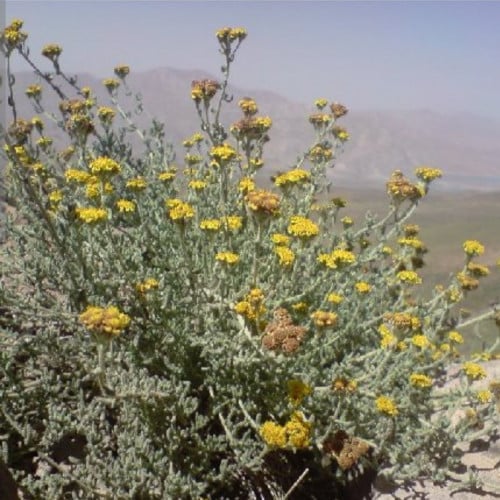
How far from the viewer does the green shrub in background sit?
2.87m

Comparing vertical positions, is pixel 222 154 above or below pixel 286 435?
above

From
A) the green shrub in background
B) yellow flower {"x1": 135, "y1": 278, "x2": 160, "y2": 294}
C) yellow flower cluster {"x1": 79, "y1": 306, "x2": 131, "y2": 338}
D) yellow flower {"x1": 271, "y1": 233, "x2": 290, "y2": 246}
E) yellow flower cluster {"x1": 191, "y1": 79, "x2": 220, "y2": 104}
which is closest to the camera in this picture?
yellow flower cluster {"x1": 79, "y1": 306, "x2": 131, "y2": 338}

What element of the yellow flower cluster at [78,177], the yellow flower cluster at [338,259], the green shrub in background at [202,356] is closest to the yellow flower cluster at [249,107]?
the green shrub in background at [202,356]

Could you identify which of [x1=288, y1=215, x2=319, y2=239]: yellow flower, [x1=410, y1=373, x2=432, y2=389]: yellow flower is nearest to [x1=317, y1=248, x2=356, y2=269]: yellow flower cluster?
[x1=288, y1=215, x2=319, y2=239]: yellow flower

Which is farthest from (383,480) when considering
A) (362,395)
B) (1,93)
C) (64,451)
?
(1,93)

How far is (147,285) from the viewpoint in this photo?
3111 mm

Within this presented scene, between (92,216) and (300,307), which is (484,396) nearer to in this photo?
(300,307)

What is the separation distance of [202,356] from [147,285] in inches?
17.6

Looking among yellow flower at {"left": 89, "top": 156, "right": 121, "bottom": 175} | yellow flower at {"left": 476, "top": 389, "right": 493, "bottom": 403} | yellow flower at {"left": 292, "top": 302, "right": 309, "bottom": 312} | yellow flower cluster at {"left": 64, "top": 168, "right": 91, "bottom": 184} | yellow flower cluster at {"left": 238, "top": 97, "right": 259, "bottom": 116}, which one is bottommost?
yellow flower at {"left": 476, "top": 389, "right": 493, "bottom": 403}

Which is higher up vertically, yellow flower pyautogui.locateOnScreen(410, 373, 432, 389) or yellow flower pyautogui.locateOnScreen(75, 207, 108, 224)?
yellow flower pyautogui.locateOnScreen(75, 207, 108, 224)

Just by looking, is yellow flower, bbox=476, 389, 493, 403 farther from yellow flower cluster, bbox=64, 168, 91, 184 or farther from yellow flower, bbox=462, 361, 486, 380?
yellow flower cluster, bbox=64, 168, 91, 184

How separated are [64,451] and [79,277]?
35.0 inches

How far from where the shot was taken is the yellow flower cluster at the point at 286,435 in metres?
2.74

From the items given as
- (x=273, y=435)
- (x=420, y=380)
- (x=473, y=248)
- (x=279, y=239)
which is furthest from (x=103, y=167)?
(x=473, y=248)
